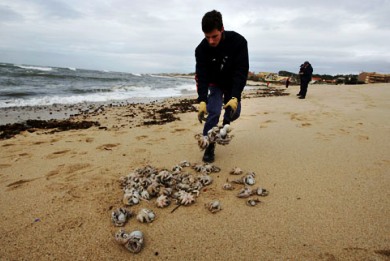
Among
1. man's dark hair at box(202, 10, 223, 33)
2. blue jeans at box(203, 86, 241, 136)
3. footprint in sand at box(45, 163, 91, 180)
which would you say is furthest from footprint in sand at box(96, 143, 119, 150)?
man's dark hair at box(202, 10, 223, 33)

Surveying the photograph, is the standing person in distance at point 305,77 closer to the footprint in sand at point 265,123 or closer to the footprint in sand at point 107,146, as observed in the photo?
the footprint in sand at point 265,123

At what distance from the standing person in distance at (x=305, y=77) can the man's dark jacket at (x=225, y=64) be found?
9.68 meters

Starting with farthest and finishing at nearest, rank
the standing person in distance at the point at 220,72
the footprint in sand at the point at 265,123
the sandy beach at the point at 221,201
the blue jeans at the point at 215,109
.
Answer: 1. the footprint in sand at the point at 265,123
2. the blue jeans at the point at 215,109
3. the standing person in distance at the point at 220,72
4. the sandy beach at the point at 221,201

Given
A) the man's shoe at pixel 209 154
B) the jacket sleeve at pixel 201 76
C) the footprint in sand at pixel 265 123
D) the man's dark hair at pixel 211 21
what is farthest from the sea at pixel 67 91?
the man's dark hair at pixel 211 21

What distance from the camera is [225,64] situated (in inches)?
144

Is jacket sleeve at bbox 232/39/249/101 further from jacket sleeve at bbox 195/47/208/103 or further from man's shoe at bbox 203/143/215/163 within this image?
man's shoe at bbox 203/143/215/163

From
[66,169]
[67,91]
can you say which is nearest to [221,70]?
[66,169]

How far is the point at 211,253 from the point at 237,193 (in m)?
0.91

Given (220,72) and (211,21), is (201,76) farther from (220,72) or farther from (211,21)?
(211,21)

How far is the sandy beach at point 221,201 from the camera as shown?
1.98m

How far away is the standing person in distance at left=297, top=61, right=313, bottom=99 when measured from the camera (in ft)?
41.0

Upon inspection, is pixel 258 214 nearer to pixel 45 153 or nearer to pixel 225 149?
pixel 225 149

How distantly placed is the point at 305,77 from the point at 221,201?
460 inches

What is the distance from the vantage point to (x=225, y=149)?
4.19m
